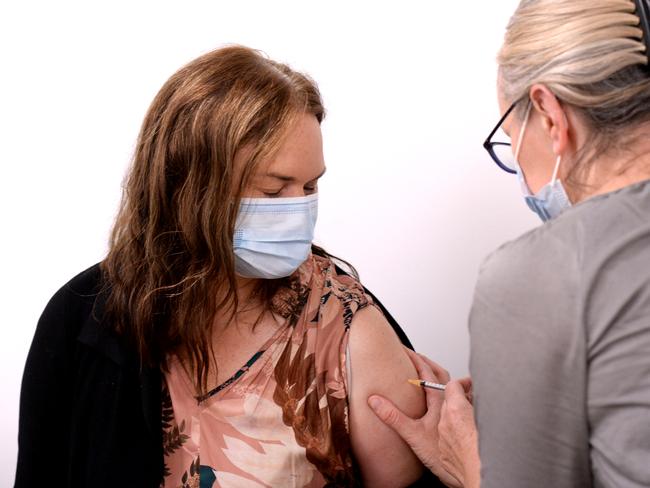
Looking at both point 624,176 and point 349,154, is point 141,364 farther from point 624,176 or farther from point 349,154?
point 624,176

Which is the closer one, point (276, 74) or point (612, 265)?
point (612, 265)

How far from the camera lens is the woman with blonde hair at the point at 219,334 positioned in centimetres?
143

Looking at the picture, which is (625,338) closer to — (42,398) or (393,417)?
(393,417)

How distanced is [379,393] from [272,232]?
15.2 inches

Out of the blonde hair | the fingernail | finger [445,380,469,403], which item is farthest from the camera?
the fingernail

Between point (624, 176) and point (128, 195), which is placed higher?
point (624, 176)

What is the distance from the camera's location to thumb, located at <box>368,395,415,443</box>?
148 cm

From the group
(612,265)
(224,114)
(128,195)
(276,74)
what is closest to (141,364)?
(128,195)

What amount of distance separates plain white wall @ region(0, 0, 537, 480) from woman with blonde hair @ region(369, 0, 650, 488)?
83cm

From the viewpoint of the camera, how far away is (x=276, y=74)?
1.49 meters

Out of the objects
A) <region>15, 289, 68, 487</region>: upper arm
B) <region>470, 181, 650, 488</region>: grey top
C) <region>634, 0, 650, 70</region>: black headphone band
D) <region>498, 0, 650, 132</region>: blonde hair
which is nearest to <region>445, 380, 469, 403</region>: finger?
<region>470, 181, 650, 488</region>: grey top

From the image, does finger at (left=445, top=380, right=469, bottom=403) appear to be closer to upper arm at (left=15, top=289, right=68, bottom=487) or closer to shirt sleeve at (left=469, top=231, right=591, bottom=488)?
shirt sleeve at (left=469, top=231, right=591, bottom=488)

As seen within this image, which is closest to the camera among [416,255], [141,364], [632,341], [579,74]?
[632,341]

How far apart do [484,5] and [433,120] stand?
0.31 metres
